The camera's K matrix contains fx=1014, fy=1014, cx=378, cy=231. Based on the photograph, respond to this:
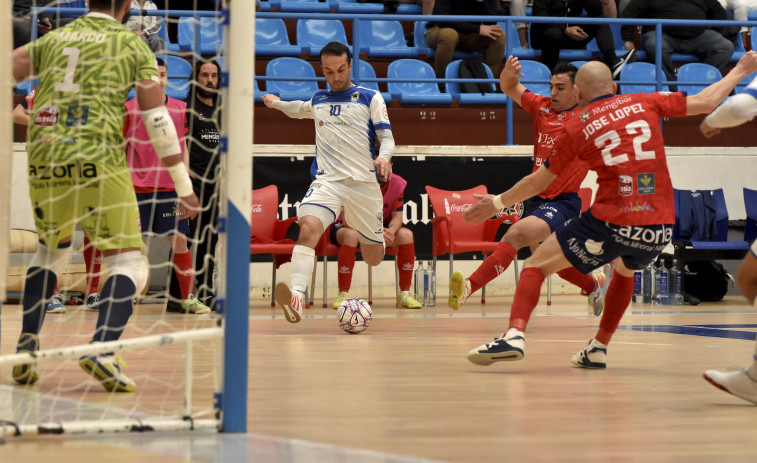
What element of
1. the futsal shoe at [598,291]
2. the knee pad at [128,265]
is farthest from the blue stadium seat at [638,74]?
the knee pad at [128,265]

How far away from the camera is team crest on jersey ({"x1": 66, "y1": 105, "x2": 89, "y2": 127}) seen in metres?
4.46

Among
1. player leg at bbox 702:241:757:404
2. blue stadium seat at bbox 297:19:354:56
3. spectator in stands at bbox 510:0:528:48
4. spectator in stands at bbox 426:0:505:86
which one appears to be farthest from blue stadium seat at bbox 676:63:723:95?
player leg at bbox 702:241:757:404

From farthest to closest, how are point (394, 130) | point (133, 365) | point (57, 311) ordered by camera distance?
point (394, 130), point (57, 311), point (133, 365)

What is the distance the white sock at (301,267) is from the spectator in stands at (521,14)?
297 inches

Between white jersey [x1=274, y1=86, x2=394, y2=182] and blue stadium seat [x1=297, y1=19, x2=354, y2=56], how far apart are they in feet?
18.6

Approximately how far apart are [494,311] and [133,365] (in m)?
5.65

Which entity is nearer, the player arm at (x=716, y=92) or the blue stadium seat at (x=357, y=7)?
the player arm at (x=716, y=92)

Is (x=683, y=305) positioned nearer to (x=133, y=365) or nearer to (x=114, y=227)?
(x=133, y=365)

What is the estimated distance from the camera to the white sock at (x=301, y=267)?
26.7ft

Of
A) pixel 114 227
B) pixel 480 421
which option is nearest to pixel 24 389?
pixel 114 227

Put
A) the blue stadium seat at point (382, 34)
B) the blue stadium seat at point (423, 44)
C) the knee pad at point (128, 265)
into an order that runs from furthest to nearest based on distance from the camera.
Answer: the blue stadium seat at point (382, 34) → the blue stadium seat at point (423, 44) → the knee pad at point (128, 265)

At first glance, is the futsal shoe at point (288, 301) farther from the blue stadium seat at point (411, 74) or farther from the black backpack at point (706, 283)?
the blue stadium seat at point (411, 74)

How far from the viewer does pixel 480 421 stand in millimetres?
3764

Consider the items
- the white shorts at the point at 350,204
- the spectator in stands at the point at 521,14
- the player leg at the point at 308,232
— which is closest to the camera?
the player leg at the point at 308,232
